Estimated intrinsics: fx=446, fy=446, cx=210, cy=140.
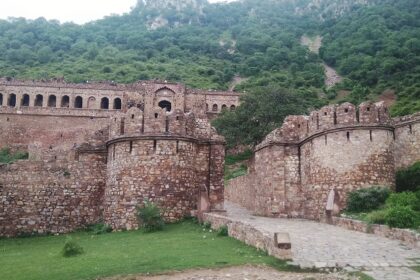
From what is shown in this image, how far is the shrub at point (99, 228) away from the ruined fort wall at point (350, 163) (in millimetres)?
7357

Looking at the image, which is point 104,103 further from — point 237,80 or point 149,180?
point 149,180

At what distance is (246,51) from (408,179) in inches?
3635

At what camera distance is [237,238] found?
11172 mm

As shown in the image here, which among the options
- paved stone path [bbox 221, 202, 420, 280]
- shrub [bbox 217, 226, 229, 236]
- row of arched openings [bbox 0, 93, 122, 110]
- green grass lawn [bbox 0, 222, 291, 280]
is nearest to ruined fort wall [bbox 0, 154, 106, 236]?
green grass lawn [bbox 0, 222, 291, 280]

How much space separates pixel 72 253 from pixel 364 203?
30.4ft

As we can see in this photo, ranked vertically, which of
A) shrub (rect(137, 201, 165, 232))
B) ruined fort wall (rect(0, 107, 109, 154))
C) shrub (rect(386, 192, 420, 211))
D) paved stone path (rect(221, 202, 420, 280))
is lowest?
paved stone path (rect(221, 202, 420, 280))

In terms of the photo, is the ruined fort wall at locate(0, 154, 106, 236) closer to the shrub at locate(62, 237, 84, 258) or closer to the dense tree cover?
the shrub at locate(62, 237, 84, 258)

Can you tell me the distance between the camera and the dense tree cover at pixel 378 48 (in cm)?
6390

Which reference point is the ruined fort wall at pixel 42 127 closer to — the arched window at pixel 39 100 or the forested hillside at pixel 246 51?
the arched window at pixel 39 100

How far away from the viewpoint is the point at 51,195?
1595 cm

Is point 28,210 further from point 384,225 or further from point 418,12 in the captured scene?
point 418,12

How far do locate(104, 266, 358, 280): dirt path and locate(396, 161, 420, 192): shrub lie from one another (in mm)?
10857

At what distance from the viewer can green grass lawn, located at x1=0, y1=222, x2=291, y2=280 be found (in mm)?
8250

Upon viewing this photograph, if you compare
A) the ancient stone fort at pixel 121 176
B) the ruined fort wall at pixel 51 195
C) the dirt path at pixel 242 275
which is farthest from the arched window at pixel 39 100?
the dirt path at pixel 242 275
